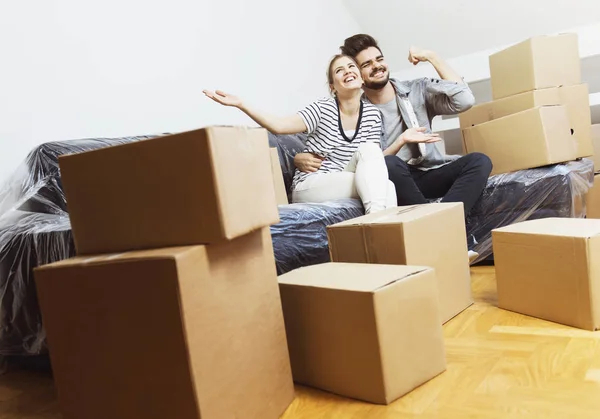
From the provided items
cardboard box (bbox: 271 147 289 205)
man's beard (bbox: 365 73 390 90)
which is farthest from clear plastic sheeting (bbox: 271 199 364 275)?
man's beard (bbox: 365 73 390 90)

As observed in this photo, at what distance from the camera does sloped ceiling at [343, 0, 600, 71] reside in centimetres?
283

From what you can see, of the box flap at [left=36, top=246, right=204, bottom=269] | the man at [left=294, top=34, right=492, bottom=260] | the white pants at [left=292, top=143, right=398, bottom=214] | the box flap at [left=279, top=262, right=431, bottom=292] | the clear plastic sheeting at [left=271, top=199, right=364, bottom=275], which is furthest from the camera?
the man at [left=294, top=34, right=492, bottom=260]

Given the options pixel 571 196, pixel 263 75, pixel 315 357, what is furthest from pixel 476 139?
pixel 315 357

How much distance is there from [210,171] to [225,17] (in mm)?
1818

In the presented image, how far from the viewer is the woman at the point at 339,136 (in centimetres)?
184

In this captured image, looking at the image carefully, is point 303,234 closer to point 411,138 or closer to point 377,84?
point 411,138

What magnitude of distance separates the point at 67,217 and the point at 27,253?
156 mm

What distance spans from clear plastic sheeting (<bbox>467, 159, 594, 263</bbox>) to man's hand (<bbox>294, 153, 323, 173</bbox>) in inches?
24.8

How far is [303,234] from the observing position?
60.2 inches

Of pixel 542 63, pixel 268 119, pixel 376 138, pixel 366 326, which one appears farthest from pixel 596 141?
pixel 366 326

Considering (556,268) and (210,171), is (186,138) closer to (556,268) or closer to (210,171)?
(210,171)

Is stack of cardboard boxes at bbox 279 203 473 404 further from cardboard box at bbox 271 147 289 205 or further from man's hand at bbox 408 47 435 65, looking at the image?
man's hand at bbox 408 47 435 65

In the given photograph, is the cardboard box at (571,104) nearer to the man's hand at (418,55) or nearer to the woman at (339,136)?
the man's hand at (418,55)

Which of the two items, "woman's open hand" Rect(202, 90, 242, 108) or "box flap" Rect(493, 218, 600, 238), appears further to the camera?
"woman's open hand" Rect(202, 90, 242, 108)
